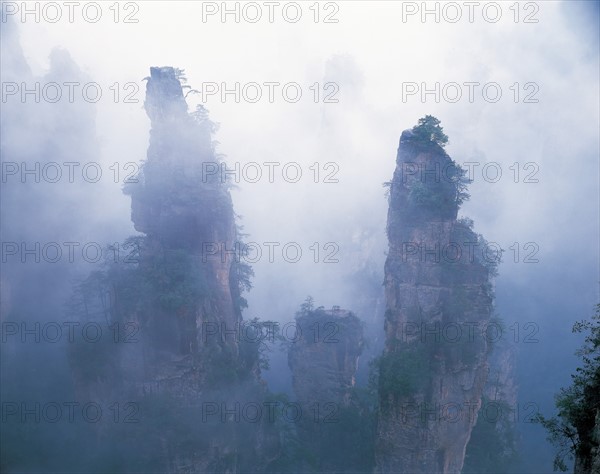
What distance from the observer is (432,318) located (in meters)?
31.4

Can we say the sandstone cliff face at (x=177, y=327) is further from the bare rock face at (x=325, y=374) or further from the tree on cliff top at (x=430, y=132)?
the tree on cliff top at (x=430, y=132)

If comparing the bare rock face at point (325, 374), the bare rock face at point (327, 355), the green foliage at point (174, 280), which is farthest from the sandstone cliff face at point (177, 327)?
the bare rock face at point (327, 355)

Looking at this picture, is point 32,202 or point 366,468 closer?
point 366,468

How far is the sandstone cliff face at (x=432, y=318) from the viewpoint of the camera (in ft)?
102

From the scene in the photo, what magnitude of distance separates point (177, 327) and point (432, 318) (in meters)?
14.2

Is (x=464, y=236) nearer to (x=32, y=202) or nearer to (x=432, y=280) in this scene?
(x=432, y=280)

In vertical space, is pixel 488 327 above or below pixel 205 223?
below

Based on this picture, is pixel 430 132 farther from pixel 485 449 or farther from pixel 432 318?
pixel 485 449

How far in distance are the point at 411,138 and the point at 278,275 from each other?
113 ft

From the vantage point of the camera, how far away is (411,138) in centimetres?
3144

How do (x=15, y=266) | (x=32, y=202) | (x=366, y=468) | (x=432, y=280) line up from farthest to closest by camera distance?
(x=32, y=202) < (x=15, y=266) < (x=366, y=468) < (x=432, y=280)

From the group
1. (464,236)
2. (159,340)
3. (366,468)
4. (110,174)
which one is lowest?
(366,468)

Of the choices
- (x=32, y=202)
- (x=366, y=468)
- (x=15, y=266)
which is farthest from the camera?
Answer: (x=32, y=202)

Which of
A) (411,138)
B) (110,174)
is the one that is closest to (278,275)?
(110,174)
